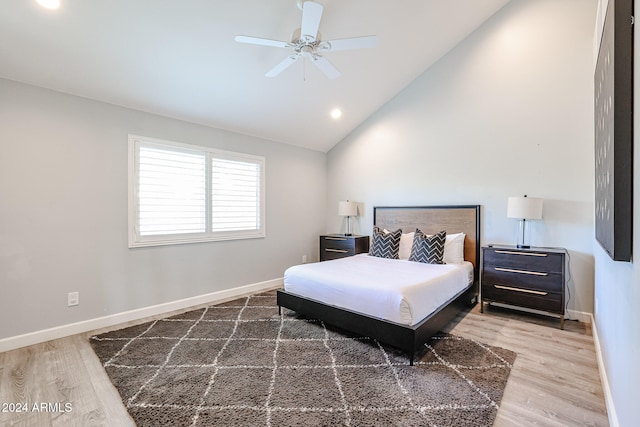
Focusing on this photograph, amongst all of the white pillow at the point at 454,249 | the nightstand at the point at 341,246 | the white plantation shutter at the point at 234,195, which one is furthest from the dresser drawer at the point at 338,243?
the white pillow at the point at 454,249

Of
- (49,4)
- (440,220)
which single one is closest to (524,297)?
(440,220)

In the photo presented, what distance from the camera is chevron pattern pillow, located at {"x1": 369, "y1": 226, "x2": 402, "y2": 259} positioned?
4312 millimetres

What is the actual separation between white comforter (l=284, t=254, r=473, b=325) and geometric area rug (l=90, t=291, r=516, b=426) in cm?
37

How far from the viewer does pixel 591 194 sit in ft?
11.0

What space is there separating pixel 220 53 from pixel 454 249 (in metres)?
3.65

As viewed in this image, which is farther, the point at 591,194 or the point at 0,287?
the point at 591,194

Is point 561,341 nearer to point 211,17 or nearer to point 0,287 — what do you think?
point 211,17

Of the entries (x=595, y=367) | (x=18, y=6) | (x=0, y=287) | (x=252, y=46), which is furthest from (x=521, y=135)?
(x=0, y=287)

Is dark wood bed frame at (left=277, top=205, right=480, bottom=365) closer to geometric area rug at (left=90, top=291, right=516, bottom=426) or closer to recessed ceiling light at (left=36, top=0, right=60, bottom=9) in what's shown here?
geometric area rug at (left=90, top=291, right=516, bottom=426)

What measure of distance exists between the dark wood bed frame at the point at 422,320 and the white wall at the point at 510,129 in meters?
0.16

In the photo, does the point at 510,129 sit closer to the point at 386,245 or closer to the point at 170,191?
the point at 386,245

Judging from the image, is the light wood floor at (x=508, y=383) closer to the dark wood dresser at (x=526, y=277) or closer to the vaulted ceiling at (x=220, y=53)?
the dark wood dresser at (x=526, y=277)

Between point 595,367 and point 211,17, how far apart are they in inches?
174

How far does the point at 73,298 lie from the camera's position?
10.2 ft
